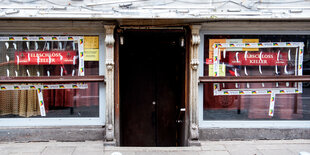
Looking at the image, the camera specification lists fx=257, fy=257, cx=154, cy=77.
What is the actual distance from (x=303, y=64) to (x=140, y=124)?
16.0 feet

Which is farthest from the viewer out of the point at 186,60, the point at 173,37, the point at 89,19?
the point at 173,37

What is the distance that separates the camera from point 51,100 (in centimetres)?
675

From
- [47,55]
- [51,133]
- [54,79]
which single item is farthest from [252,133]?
[47,55]

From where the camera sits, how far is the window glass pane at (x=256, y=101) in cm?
684

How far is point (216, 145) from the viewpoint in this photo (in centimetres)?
640

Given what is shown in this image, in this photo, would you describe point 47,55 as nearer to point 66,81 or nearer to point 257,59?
point 66,81

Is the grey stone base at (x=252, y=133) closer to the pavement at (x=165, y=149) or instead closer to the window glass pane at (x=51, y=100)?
the pavement at (x=165, y=149)

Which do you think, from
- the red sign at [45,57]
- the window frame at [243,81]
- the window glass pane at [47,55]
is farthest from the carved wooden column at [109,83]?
the window frame at [243,81]

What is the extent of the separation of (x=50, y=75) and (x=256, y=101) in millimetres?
5493

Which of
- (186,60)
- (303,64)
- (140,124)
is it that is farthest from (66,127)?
(303,64)

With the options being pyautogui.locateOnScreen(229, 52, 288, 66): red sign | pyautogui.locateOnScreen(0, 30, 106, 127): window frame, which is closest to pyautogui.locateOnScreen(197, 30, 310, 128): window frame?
pyautogui.locateOnScreen(229, 52, 288, 66): red sign

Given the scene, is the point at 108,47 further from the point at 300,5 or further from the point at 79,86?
the point at 300,5

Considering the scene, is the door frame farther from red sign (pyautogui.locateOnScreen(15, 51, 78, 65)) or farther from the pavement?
red sign (pyautogui.locateOnScreen(15, 51, 78, 65))

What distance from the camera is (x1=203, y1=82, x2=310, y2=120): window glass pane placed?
6.84 m
